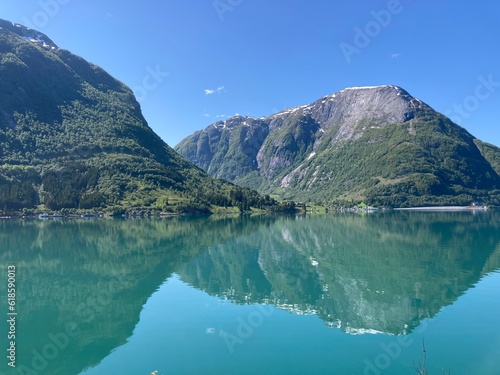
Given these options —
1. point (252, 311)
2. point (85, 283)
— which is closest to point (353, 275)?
point (252, 311)

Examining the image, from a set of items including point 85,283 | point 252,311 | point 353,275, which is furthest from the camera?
point 353,275

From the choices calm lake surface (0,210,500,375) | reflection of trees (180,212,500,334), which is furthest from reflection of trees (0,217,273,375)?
reflection of trees (180,212,500,334)

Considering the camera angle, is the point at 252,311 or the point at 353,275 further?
the point at 353,275

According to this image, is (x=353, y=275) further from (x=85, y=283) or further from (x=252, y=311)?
(x=85, y=283)

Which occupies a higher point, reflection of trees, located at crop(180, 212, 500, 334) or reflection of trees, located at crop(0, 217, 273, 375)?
reflection of trees, located at crop(180, 212, 500, 334)

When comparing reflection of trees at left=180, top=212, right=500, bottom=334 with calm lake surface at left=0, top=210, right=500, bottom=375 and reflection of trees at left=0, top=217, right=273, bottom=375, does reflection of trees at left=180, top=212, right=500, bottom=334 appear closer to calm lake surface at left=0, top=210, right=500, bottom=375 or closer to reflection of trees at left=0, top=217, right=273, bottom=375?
calm lake surface at left=0, top=210, right=500, bottom=375

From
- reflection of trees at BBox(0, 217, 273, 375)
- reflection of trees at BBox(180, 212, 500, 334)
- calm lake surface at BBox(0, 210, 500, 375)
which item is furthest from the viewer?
reflection of trees at BBox(180, 212, 500, 334)

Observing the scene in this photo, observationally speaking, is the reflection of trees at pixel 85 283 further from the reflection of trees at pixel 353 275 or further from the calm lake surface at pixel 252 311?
the reflection of trees at pixel 353 275
